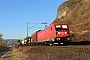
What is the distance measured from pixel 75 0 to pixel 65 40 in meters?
77.5

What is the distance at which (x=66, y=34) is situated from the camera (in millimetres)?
39031

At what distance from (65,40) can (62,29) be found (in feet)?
6.82

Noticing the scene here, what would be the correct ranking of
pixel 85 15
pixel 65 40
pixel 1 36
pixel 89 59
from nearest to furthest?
pixel 89 59 → pixel 65 40 → pixel 85 15 → pixel 1 36

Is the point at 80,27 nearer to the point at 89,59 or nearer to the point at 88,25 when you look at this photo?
the point at 88,25

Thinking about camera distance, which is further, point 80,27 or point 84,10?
point 84,10

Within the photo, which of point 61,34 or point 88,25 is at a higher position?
point 88,25

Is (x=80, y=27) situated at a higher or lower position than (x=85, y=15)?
lower

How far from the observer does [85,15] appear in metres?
75.1

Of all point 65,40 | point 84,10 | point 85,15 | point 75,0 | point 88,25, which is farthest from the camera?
point 75,0

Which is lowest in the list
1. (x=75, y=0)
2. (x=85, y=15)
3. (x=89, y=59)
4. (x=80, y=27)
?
(x=89, y=59)

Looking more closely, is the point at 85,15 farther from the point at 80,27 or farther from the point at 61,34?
the point at 61,34

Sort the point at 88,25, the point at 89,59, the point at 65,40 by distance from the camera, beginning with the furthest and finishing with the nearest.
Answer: the point at 88,25 → the point at 65,40 → the point at 89,59

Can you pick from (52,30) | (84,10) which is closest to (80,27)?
(84,10)

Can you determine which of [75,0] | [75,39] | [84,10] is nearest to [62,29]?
[75,39]
